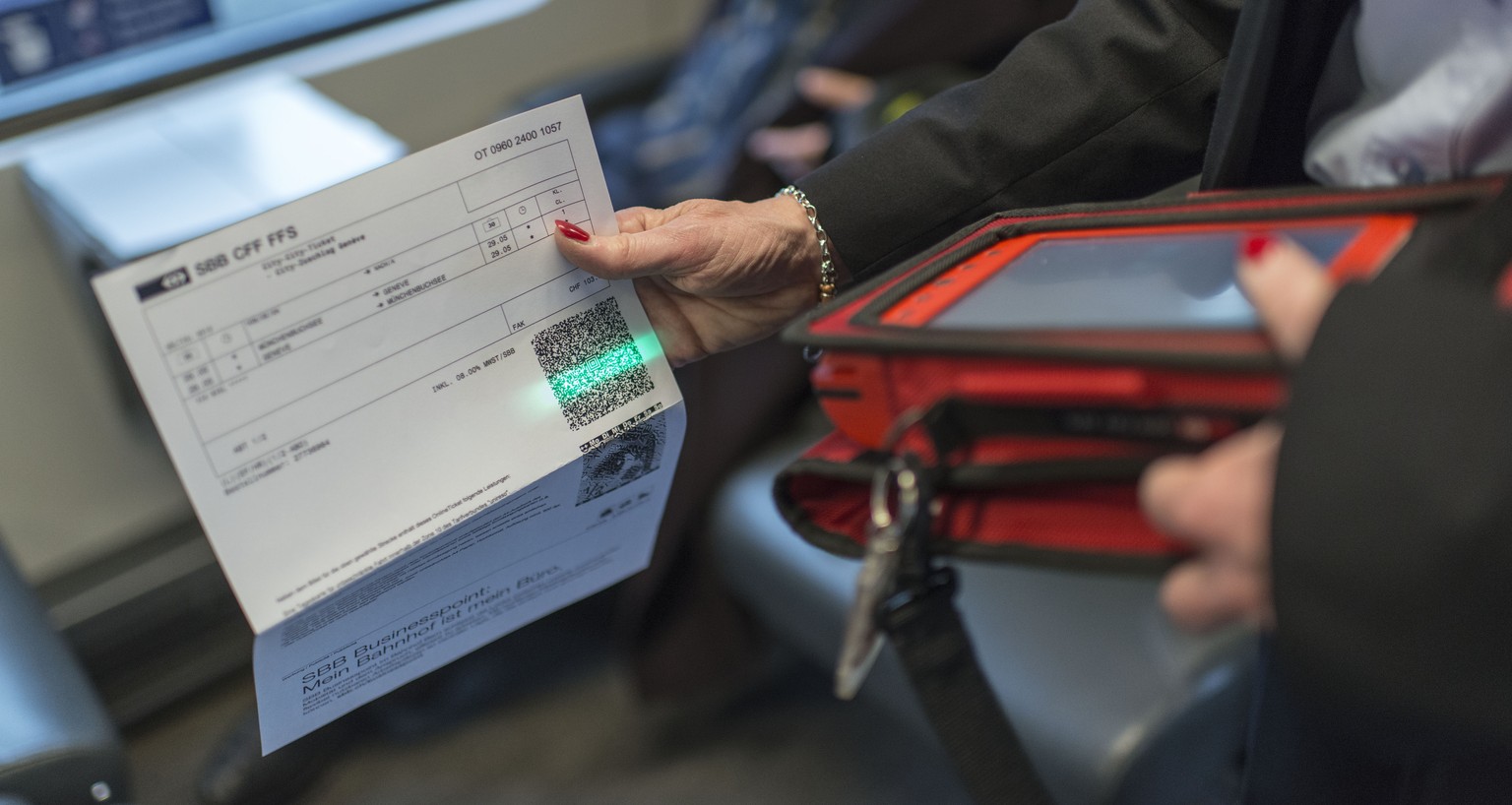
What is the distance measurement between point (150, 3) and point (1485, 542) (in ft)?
5.26

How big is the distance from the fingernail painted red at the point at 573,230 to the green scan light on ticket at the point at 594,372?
62 millimetres

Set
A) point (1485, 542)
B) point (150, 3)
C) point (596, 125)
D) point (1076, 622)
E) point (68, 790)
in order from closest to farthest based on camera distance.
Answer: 1. point (1485, 542)
2. point (68, 790)
3. point (1076, 622)
4. point (150, 3)
5. point (596, 125)

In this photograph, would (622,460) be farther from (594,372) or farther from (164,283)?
(164,283)

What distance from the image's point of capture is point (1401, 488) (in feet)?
1.06

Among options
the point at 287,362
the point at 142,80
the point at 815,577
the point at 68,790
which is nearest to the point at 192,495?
the point at 287,362

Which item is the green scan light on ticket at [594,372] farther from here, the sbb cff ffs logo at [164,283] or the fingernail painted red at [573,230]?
the sbb cff ffs logo at [164,283]

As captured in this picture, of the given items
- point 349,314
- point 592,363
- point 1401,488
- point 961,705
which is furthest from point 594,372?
point 1401,488

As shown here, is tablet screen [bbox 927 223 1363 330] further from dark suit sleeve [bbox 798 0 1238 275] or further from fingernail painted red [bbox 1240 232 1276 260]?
dark suit sleeve [bbox 798 0 1238 275]

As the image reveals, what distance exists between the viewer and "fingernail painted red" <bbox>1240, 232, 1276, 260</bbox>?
397 mm

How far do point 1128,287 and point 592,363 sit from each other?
267 millimetres

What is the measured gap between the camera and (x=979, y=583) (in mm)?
997

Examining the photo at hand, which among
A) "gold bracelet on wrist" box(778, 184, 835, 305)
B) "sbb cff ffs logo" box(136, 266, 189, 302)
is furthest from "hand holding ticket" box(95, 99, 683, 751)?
"gold bracelet on wrist" box(778, 184, 835, 305)

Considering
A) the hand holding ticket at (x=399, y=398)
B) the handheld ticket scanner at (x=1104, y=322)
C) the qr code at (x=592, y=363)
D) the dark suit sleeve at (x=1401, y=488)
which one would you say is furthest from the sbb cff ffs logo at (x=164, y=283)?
the dark suit sleeve at (x=1401, y=488)

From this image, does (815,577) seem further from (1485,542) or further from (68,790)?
(1485,542)
